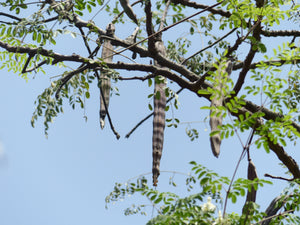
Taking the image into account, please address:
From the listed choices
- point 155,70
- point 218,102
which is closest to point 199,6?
point 155,70

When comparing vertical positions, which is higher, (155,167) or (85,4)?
(85,4)

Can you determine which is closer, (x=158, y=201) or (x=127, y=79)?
(x=158, y=201)

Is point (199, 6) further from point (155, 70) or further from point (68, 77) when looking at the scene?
point (68, 77)

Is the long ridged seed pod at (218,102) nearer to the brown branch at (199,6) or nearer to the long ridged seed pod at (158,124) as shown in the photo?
the long ridged seed pod at (158,124)

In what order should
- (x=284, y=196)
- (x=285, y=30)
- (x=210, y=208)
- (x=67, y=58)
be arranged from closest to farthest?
(x=210, y=208) < (x=284, y=196) < (x=67, y=58) < (x=285, y=30)

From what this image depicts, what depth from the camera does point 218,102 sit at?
3.61 m

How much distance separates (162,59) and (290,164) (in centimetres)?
194

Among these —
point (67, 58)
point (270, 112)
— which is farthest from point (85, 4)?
point (270, 112)

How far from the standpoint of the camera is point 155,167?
412 cm

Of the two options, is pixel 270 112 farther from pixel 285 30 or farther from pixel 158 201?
pixel 158 201

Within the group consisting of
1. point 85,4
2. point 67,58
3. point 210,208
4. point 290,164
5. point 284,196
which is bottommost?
point 210,208

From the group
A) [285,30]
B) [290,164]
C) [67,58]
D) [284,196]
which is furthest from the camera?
[285,30]

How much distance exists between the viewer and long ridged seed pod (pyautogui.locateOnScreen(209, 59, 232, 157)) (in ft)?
10.2

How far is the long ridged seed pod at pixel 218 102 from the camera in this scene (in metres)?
3.10
